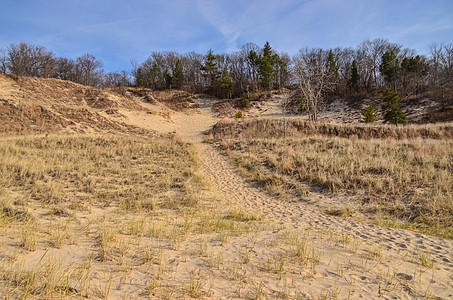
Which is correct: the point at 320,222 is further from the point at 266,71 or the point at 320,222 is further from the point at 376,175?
the point at 266,71

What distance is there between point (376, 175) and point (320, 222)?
4637mm

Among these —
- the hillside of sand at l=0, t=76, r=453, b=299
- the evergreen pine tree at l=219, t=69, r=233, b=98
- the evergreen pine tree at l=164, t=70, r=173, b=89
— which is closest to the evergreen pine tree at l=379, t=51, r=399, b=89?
the evergreen pine tree at l=219, t=69, r=233, b=98

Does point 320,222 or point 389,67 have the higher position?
point 389,67

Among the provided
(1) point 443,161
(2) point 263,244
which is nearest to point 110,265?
(2) point 263,244

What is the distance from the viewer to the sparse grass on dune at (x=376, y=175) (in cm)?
676

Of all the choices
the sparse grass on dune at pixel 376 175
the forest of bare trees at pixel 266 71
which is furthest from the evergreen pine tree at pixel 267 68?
the sparse grass on dune at pixel 376 175

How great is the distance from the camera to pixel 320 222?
21.5ft

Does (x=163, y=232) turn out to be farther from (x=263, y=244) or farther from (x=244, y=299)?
(x=244, y=299)

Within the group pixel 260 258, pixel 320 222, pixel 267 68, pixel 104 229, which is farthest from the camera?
pixel 267 68

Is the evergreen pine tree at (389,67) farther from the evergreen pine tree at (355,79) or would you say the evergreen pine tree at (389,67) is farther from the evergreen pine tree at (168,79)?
the evergreen pine tree at (168,79)

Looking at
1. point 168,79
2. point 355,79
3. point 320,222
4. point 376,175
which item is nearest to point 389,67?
point 355,79

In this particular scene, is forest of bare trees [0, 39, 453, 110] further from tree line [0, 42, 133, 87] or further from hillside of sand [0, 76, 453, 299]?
hillside of sand [0, 76, 453, 299]

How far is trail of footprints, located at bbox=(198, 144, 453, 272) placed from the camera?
4742 mm

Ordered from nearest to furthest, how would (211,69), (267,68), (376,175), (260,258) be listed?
(260,258), (376,175), (267,68), (211,69)
